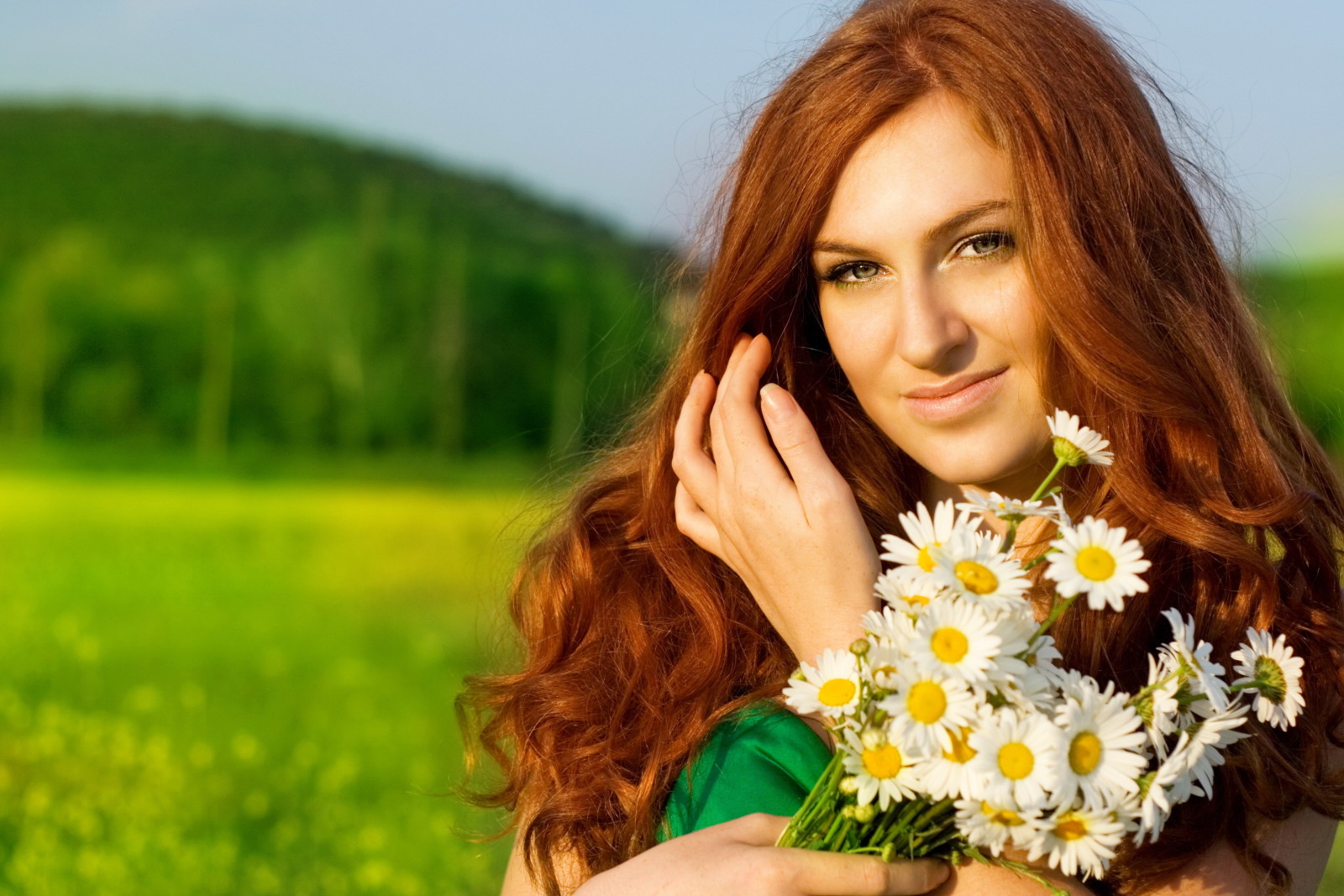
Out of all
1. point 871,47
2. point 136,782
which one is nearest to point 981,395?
point 871,47

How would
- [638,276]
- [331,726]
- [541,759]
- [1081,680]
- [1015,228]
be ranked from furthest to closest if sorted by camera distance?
[331,726], [638,276], [541,759], [1015,228], [1081,680]

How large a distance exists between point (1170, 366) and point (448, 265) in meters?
12.2

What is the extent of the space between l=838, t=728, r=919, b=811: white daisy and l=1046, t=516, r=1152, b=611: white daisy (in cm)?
25

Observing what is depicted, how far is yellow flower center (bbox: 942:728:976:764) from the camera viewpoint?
1227 mm

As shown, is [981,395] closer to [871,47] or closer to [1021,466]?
[1021,466]

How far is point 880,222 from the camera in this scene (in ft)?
6.27

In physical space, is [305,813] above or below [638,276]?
below

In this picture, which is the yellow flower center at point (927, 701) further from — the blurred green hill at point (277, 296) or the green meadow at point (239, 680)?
the blurred green hill at point (277, 296)

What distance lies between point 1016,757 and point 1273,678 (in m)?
0.44

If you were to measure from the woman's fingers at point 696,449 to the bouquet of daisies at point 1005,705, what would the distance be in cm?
77

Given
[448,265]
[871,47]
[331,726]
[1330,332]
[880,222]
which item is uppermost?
[871,47]

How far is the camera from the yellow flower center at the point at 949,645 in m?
1.19

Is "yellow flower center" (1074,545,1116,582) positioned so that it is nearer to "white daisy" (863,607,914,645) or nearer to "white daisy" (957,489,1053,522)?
"white daisy" (957,489,1053,522)

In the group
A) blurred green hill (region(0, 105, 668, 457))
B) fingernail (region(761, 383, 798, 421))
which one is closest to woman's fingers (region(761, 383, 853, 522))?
fingernail (region(761, 383, 798, 421))
